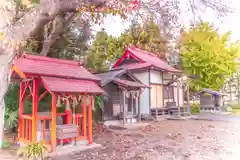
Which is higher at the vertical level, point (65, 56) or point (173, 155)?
point (65, 56)

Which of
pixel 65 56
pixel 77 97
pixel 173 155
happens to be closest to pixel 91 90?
pixel 77 97

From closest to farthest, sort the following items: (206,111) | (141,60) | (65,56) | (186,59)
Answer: (65,56) < (141,60) < (206,111) < (186,59)

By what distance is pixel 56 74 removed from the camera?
768cm

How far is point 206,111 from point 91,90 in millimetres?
20220

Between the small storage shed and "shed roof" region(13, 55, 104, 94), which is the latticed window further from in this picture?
"shed roof" region(13, 55, 104, 94)

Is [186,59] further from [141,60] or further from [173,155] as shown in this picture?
[173,155]

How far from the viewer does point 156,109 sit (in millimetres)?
17328

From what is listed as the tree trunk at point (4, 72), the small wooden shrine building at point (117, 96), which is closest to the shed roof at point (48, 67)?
the tree trunk at point (4, 72)

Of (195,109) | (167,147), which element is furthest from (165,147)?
(195,109)

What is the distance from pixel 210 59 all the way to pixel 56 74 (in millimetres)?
23360

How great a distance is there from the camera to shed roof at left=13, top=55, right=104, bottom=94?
23.5 ft

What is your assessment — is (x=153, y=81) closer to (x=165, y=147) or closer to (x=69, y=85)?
(x=165, y=147)

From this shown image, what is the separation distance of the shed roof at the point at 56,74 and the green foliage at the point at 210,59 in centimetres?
2057

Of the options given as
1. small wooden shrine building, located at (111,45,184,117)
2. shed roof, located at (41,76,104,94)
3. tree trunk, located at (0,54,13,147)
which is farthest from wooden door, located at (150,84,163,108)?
tree trunk, located at (0,54,13,147)
